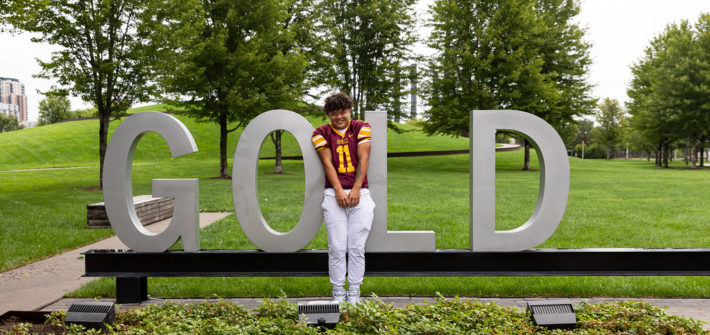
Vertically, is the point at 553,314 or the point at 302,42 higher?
the point at 302,42

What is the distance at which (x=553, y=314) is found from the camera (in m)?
3.28

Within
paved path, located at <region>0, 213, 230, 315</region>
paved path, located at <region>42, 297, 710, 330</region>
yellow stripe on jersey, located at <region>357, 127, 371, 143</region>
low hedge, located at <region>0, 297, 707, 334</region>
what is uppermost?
yellow stripe on jersey, located at <region>357, 127, 371, 143</region>

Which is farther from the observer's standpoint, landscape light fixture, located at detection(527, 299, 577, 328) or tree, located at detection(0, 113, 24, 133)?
tree, located at detection(0, 113, 24, 133)

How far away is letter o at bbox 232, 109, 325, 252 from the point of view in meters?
4.38

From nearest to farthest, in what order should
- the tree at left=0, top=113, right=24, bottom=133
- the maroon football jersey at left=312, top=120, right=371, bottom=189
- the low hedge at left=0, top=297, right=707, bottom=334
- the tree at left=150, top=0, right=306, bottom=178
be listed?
the low hedge at left=0, top=297, right=707, bottom=334 → the maroon football jersey at left=312, top=120, right=371, bottom=189 → the tree at left=150, top=0, right=306, bottom=178 → the tree at left=0, top=113, right=24, bottom=133

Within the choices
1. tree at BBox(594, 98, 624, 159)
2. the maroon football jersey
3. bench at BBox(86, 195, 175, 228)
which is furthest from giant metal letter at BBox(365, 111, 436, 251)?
tree at BBox(594, 98, 624, 159)

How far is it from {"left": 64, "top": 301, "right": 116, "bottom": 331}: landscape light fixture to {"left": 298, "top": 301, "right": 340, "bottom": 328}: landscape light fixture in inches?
56.8

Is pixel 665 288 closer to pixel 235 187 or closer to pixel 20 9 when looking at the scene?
pixel 235 187

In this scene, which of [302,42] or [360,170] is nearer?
[360,170]

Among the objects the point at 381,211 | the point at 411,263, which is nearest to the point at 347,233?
the point at 381,211

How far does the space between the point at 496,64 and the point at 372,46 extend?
790 centimetres

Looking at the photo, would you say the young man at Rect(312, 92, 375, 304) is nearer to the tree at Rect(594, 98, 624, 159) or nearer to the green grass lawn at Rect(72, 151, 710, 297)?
the green grass lawn at Rect(72, 151, 710, 297)

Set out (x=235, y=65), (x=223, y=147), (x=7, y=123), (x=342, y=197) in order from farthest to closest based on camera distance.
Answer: (x=7, y=123)
(x=223, y=147)
(x=235, y=65)
(x=342, y=197)

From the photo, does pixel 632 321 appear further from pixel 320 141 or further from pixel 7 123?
pixel 7 123
